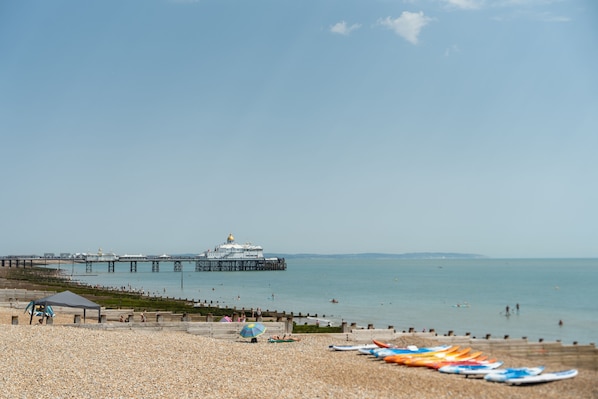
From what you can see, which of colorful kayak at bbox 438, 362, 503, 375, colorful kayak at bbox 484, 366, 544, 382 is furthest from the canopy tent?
colorful kayak at bbox 484, 366, 544, 382

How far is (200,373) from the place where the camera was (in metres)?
14.7

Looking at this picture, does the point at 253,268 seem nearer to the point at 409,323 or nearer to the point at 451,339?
the point at 409,323

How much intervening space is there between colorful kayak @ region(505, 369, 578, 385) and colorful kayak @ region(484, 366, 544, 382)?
0.17 m

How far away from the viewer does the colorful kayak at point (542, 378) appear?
15.3 m

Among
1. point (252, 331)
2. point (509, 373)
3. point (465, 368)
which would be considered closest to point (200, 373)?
point (252, 331)

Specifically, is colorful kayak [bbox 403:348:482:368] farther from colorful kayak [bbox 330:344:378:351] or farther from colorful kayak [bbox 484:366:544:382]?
colorful kayak [bbox 330:344:378:351]

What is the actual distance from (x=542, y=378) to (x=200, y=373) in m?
8.78

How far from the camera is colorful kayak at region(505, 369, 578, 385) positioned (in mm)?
15312

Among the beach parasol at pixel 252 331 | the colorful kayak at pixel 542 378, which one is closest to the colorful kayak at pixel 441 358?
the colorful kayak at pixel 542 378

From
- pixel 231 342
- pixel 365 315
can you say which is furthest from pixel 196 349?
pixel 365 315

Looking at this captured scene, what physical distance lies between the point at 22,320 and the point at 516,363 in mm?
19421

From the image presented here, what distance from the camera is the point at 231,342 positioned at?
2098 centimetres

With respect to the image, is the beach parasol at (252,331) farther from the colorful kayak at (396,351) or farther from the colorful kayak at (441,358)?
the colorful kayak at (441,358)

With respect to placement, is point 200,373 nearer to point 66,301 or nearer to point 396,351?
point 396,351
